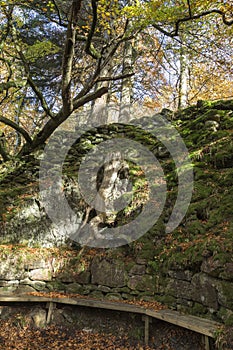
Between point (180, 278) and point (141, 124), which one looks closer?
point (180, 278)

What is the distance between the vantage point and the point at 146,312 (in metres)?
3.97

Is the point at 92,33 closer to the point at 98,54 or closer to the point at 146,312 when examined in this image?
the point at 98,54

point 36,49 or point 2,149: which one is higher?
point 36,49

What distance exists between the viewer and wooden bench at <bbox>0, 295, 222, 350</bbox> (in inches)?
124

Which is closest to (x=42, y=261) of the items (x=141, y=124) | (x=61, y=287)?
(x=61, y=287)

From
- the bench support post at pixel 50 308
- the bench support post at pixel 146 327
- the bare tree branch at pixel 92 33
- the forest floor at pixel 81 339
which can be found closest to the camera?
the forest floor at pixel 81 339

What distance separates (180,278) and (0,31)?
23.5ft

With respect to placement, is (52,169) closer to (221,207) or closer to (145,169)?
(145,169)

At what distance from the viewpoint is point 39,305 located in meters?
4.76

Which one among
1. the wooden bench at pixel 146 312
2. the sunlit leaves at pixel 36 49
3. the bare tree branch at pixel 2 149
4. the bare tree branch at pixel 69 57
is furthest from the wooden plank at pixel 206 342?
the sunlit leaves at pixel 36 49

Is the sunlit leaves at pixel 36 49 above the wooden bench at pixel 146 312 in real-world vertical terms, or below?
above

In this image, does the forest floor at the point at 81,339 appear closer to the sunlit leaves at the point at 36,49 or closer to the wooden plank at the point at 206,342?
the wooden plank at the point at 206,342

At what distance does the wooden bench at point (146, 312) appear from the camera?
3.15 metres

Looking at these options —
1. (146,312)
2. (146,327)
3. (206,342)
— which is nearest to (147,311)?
(146,312)
